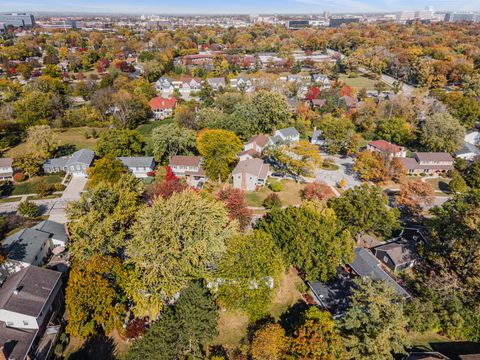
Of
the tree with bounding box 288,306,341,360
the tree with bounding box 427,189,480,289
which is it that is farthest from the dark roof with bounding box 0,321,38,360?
the tree with bounding box 427,189,480,289

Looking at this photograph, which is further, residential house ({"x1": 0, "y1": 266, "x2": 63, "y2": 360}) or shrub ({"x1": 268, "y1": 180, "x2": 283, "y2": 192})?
shrub ({"x1": 268, "y1": 180, "x2": 283, "y2": 192})

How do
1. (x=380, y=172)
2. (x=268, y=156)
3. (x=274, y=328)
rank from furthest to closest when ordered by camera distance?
(x=268, y=156) → (x=380, y=172) → (x=274, y=328)

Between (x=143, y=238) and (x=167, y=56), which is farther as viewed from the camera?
(x=167, y=56)

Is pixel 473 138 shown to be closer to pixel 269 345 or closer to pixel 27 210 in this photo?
pixel 269 345

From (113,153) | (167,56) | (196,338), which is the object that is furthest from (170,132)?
(167,56)

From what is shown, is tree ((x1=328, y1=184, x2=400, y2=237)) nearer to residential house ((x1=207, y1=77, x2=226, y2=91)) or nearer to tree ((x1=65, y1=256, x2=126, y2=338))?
tree ((x1=65, y1=256, x2=126, y2=338))

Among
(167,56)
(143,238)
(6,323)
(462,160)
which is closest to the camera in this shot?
(6,323)

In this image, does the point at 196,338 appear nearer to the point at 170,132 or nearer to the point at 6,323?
the point at 6,323
